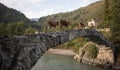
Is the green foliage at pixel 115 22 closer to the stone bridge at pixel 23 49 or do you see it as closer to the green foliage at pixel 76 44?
the green foliage at pixel 76 44

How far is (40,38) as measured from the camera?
19750 mm

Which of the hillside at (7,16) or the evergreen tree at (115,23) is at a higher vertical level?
the hillside at (7,16)

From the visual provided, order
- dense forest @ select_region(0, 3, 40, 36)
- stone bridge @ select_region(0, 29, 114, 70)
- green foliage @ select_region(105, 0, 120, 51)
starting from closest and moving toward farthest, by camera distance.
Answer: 1. stone bridge @ select_region(0, 29, 114, 70)
2. dense forest @ select_region(0, 3, 40, 36)
3. green foliage @ select_region(105, 0, 120, 51)

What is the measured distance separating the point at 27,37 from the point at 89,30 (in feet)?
63.5

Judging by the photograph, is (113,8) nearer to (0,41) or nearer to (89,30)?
(89,30)

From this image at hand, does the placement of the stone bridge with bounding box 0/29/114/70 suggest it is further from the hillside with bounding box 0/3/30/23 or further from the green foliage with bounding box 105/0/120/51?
the hillside with bounding box 0/3/30/23

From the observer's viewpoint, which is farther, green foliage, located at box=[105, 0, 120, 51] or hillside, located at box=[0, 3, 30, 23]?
hillside, located at box=[0, 3, 30, 23]

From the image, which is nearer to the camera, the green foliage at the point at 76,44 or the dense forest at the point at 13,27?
the dense forest at the point at 13,27

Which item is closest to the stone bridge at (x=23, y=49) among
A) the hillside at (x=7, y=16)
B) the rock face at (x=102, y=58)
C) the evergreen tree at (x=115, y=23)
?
the rock face at (x=102, y=58)

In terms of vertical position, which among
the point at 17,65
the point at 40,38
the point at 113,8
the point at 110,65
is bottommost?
the point at 110,65

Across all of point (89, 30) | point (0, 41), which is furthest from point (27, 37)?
point (89, 30)

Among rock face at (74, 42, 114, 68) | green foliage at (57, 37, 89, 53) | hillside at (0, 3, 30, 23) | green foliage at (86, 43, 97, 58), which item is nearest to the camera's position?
rock face at (74, 42, 114, 68)

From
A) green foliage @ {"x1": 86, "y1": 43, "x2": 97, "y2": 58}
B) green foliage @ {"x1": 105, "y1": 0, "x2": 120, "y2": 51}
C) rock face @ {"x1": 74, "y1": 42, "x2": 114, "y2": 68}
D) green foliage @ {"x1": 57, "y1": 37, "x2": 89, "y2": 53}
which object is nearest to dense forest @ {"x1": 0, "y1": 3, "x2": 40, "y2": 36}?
green foliage @ {"x1": 57, "y1": 37, "x2": 89, "y2": 53}

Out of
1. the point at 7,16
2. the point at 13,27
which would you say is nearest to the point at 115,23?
the point at 13,27
